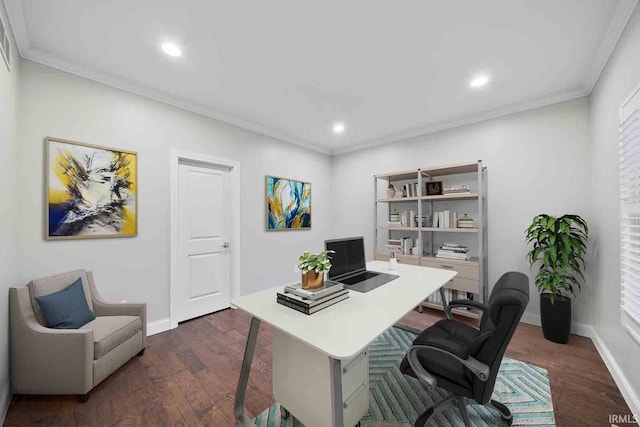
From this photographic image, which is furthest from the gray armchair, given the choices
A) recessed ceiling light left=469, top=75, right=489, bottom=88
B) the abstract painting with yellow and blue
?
recessed ceiling light left=469, top=75, right=489, bottom=88

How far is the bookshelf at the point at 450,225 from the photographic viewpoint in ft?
10.2

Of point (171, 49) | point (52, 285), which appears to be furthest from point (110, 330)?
point (171, 49)

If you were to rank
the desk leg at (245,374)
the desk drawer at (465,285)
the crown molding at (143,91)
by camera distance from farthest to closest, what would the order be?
the desk drawer at (465,285)
the crown molding at (143,91)
the desk leg at (245,374)

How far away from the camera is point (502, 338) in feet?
4.01

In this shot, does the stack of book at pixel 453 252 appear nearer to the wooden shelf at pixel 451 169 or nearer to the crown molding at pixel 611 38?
the wooden shelf at pixel 451 169

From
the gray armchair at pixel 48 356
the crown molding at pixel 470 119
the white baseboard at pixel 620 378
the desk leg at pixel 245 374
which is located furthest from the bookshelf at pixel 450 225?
the gray armchair at pixel 48 356

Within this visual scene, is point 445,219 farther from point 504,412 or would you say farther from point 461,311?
point 504,412

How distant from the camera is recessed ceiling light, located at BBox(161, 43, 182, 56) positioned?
2.03m

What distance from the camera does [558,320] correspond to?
2.56 m

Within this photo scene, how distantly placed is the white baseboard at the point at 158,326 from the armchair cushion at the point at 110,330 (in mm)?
532

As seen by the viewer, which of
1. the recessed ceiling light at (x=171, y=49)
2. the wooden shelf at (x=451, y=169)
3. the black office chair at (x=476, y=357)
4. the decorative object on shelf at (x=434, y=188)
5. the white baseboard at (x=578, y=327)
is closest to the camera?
the black office chair at (x=476, y=357)

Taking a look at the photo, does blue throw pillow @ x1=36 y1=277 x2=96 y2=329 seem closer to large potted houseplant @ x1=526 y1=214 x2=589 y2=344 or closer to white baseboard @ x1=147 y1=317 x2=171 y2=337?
white baseboard @ x1=147 y1=317 x2=171 y2=337

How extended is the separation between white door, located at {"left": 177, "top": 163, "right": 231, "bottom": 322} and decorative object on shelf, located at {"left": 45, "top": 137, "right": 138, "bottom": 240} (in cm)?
54

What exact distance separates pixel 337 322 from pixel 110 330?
189 cm
